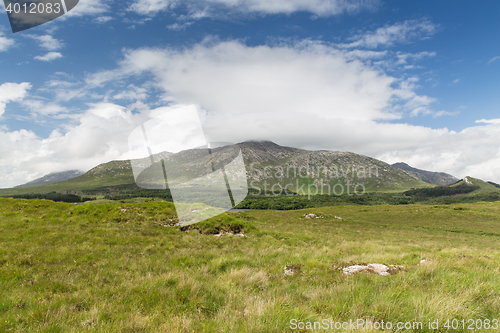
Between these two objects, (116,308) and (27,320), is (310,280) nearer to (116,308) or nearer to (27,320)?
(116,308)

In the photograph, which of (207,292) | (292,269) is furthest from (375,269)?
(207,292)

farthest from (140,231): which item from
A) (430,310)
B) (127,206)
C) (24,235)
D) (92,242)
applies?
(430,310)

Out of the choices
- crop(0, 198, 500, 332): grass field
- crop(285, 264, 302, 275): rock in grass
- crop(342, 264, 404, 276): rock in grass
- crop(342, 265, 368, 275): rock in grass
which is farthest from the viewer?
crop(285, 264, 302, 275): rock in grass

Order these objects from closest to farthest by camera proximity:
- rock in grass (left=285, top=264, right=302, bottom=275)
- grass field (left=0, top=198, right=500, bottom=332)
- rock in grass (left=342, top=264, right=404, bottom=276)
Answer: grass field (left=0, top=198, right=500, bottom=332), rock in grass (left=342, top=264, right=404, bottom=276), rock in grass (left=285, top=264, right=302, bottom=275)

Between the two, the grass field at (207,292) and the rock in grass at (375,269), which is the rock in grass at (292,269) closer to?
the grass field at (207,292)

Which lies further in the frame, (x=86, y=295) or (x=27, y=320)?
(x=86, y=295)

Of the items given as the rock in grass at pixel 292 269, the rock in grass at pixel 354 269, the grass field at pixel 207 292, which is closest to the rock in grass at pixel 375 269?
the rock in grass at pixel 354 269

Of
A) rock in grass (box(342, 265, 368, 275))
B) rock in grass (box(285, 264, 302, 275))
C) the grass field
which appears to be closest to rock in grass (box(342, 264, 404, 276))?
rock in grass (box(342, 265, 368, 275))

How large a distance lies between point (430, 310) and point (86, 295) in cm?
874

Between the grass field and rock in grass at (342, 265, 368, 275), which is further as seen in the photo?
rock in grass at (342, 265, 368, 275)

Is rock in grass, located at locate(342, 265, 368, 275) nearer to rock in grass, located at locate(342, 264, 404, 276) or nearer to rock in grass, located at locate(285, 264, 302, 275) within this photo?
rock in grass, located at locate(342, 264, 404, 276)

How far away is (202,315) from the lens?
512 cm

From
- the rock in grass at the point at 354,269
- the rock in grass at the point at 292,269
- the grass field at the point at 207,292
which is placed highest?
the grass field at the point at 207,292

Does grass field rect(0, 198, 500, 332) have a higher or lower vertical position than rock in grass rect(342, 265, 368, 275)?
higher
